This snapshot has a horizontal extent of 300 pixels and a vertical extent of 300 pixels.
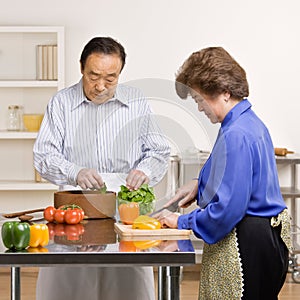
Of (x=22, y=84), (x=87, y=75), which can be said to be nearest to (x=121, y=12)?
(x=22, y=84)

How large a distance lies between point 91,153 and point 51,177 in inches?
8.5

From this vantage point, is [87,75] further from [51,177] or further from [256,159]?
[256,159]

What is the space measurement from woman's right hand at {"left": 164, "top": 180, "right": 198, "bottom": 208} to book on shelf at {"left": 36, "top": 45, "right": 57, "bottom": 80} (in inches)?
111

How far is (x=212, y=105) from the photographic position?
2.53m

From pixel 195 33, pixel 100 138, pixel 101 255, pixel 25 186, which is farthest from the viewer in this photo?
pixel 195 33

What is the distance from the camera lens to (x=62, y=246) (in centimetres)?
231

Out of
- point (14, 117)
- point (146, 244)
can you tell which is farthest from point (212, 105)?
point (14, 117)

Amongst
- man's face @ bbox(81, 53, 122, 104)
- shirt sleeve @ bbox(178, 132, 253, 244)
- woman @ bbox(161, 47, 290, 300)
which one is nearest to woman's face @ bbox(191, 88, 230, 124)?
woman @ bbox(161, 47, 290, 300)

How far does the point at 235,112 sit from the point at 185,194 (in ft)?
1.25

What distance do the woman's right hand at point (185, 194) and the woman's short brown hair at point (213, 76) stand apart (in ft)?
1.14

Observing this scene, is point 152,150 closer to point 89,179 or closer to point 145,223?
point 89,179

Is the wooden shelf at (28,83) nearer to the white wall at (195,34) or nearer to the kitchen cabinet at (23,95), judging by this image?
the kitchen cabinet at (23,95)

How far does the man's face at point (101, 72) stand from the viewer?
3.05m

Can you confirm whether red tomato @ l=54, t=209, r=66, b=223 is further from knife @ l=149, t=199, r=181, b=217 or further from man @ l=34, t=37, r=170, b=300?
knife @ l=149, t=199, r=181, b=217
